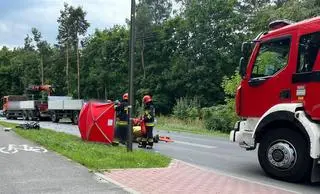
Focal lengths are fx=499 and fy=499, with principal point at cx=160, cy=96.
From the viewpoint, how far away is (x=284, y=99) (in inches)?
407

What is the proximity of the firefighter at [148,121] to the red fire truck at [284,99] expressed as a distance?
4732mm

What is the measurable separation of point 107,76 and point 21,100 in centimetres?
1603

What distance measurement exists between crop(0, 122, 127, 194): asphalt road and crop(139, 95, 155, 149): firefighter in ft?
11.5

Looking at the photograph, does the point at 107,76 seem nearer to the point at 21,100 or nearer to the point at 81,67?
the point at 81,67

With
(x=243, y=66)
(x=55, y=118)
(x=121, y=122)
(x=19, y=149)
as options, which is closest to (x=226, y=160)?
(x=243, y=66)

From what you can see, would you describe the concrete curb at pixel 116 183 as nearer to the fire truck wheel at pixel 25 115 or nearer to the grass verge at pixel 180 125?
the grass verge at pixel 180 125

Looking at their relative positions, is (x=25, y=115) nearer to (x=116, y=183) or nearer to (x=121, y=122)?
(x=121, y=122)

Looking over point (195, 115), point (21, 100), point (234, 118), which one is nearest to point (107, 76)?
point (21, 100)

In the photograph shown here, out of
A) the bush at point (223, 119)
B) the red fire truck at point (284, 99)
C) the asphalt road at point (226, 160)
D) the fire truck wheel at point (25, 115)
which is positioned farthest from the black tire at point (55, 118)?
the red fire truck at point (284, 99)

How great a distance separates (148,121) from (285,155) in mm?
6374

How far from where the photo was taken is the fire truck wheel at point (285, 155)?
980 cm

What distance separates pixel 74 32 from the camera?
77.4m

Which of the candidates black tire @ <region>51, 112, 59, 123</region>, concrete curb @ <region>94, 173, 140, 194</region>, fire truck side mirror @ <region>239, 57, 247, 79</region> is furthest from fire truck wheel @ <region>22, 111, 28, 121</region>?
concrete curb @ <region>94, 173, 140, 194</region>

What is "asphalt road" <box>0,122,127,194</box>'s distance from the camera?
27.1 feet
